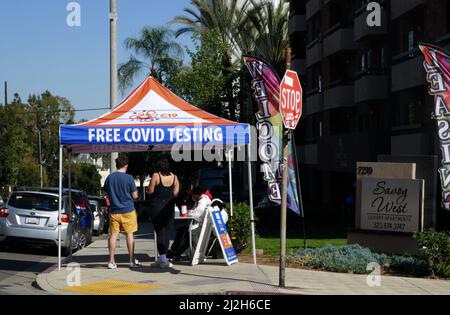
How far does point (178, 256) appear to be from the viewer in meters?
14.0

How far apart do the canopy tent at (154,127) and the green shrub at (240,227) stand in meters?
0.81

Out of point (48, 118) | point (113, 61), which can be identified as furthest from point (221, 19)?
point (48, 118)

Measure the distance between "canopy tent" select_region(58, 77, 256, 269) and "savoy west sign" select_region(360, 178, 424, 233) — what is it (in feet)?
9.31

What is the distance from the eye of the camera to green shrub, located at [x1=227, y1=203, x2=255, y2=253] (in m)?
14.7

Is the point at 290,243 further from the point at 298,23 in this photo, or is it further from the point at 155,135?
the point at 298,23

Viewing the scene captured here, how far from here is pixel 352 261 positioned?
12.9 meters

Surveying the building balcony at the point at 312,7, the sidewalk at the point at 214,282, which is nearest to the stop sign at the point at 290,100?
the sidewalk at the point at 214,282

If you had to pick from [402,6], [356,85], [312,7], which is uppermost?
[312,7]

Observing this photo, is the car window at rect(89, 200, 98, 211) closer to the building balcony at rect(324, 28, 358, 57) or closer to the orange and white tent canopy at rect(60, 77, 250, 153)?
the orange and white tent canopy at rect(60, 77, 250, 153)

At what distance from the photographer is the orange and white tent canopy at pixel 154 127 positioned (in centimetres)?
1273

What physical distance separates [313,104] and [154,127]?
32.5m

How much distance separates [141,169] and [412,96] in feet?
89.2

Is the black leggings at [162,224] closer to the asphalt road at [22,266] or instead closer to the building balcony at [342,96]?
the asphalt road at [22,266]
